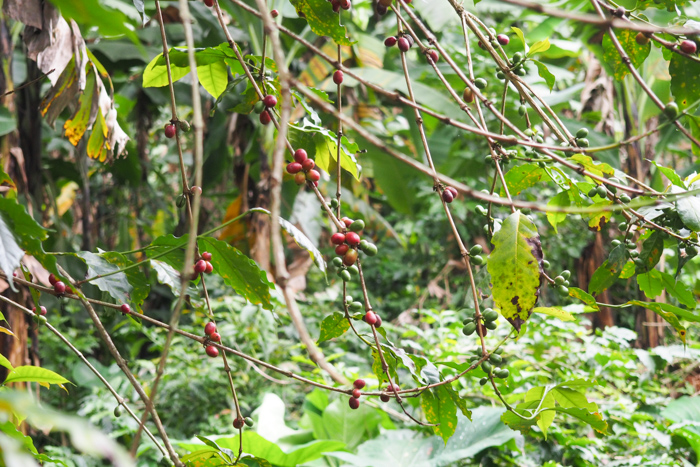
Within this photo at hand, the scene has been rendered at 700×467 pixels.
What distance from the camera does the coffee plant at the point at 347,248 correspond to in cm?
61

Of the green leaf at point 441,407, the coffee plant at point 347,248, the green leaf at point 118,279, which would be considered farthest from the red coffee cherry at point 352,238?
the green leaf at point 118,279

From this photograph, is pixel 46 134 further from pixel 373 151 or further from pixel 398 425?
pixel 398 425

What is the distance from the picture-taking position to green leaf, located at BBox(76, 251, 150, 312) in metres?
0.76

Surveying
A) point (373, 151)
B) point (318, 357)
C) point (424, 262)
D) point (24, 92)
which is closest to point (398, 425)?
point (373, 151)

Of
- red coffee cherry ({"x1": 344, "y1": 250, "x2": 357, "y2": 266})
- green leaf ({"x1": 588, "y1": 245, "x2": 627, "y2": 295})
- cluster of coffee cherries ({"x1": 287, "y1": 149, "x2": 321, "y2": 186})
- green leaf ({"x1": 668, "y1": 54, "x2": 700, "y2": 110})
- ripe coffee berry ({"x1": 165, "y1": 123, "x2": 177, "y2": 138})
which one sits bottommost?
green leaf ({"x1": 588, "y1": 245, "x2": 627, "y2": 295})

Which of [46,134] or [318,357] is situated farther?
[46,134]

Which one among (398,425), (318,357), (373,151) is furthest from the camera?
(373,151)

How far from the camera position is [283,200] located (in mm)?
2424

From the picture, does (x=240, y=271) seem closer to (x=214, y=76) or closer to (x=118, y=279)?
(x=118, y=279)

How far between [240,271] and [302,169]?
0.53 feet

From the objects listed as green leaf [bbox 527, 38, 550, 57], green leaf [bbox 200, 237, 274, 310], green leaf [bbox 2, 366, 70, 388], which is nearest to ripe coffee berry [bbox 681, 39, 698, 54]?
green leaf [bbox 527, 38, 550, 57]

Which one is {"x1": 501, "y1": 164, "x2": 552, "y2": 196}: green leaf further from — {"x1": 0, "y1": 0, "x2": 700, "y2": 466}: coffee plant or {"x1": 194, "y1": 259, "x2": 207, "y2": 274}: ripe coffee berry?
{"x1": 194, "y1": 259, "x2": 207, "y2": 274}: ripe coffee berry

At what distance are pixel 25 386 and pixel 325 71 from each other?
1.71 metres

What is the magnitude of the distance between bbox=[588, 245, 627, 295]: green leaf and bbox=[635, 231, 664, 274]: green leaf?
24 millimetres
